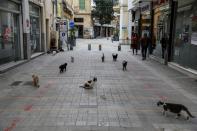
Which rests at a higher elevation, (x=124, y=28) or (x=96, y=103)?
(x=124, y=28)

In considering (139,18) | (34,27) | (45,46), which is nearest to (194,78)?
(34,27)

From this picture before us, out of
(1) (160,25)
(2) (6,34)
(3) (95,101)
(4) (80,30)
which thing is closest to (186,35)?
(1) (160,25)

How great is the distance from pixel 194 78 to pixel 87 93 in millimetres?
5077

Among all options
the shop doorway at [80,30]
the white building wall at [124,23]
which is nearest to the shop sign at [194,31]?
the white building wall at [124,23]

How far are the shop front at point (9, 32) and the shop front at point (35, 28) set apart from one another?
10.7 feet

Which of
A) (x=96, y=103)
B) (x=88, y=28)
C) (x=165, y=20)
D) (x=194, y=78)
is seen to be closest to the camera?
(x=96, y=103)

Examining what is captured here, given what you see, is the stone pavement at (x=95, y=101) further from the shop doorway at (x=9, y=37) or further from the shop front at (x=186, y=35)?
the shop doorway at (x=9, y=37)

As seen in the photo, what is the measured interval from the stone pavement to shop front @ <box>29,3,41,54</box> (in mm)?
7106

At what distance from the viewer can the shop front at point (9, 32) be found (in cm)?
1452

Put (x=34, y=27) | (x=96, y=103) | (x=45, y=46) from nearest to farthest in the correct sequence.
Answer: (x=96, y=103) → (x=34, y=27) → (x=45, y=46)

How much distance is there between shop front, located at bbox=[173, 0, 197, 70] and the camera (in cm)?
1331

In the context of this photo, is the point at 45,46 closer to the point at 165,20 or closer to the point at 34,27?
the point at 34,27

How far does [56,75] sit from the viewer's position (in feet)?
42.9

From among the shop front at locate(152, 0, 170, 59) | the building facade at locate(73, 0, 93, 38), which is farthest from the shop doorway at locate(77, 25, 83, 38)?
the shop front at locate(152, 0, 170, 59)
